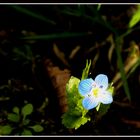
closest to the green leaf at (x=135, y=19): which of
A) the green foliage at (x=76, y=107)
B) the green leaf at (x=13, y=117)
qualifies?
the green foliage at (x=76, y=107)

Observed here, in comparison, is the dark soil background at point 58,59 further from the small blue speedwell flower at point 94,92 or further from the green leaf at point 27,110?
the small blue speedwell flower at point 94,92

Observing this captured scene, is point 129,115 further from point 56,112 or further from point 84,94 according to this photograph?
point 84,94

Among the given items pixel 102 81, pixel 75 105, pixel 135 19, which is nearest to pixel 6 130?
pixel 75 105

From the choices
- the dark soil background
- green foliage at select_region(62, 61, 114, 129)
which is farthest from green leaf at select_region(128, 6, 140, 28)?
green foliage at select_region(62, 61, 114, 129)

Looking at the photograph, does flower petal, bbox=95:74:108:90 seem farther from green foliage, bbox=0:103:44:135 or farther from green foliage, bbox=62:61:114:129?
green foliage, bbox=0:103:44:135

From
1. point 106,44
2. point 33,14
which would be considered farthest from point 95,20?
point 33,14

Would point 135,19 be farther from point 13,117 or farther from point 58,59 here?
point 13,117

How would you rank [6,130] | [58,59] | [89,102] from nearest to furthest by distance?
[89,102] → [6,130] → [58,59]

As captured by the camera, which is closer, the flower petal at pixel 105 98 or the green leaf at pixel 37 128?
the flower petal at pixel 105 98
